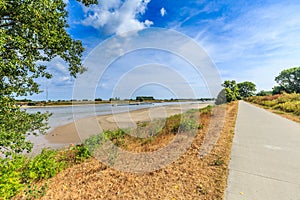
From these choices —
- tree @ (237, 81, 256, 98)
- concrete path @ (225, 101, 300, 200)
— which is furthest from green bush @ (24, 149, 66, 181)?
tree @ (237, 81, 256, 98)

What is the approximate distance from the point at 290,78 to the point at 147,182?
81.4 metres

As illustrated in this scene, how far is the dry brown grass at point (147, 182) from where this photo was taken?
2.66 metres

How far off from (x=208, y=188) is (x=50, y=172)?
3.29 metres

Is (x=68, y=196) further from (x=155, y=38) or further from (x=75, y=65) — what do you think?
(x=155, y=38)

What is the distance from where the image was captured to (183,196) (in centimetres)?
257

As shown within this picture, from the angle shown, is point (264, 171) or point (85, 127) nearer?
point (264, 171)

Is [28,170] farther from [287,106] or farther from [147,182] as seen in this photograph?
[287,106]

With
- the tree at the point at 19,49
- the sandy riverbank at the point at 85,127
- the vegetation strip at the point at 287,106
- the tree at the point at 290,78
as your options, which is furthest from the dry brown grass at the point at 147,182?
the tree at the point at 290,78

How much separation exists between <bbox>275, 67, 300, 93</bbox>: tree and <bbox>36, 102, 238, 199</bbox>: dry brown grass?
235 ft

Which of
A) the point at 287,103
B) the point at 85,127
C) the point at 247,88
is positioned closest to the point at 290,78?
the point at 247,88

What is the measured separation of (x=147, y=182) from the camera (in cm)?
305

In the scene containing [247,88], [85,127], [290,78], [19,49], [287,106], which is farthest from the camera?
[247,88]

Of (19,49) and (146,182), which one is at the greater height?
(19,49)

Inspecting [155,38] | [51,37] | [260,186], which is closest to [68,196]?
[51,37]
